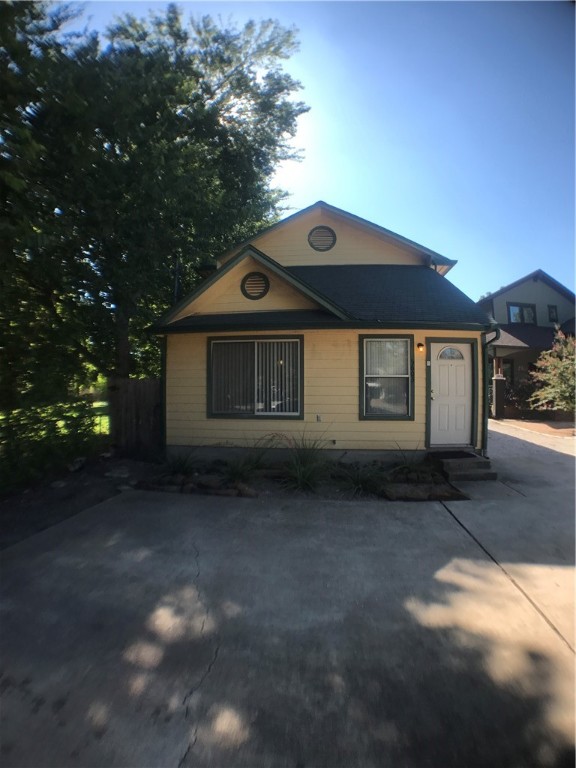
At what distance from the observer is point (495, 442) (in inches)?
436

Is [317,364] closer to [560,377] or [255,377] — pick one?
[255,377]

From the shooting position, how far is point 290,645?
9.04ft

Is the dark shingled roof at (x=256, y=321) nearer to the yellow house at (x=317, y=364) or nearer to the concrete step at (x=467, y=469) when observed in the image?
the yellow house at (x=317, y=364)

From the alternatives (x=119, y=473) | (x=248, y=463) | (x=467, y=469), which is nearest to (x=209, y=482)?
(x=248, y=463)

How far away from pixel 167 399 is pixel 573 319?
22.1 meters

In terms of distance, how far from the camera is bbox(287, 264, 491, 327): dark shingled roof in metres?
8.05

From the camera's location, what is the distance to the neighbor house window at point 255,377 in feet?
27.4

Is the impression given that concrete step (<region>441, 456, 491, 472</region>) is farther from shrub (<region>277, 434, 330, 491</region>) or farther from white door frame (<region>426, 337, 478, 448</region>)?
shrub (<region>277, 434, 330, 491</region>)

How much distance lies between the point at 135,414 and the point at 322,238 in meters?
6.80

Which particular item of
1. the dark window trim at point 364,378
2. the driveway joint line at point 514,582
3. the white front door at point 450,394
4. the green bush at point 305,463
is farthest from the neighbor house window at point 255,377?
the driveway joint line at point 514,582

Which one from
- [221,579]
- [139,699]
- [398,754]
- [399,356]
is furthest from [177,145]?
[398,754]

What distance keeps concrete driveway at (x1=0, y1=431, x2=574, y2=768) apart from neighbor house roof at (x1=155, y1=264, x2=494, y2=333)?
4169mm

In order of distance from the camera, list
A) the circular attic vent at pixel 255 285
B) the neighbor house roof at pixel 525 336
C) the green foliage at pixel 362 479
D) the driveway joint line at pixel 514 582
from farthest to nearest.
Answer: the neighbor house roof at pixel 525 336, the circular attic vent at pixel 255 285, the green foliage at pixel 362 479, the driveway joint line at pixel 514 582

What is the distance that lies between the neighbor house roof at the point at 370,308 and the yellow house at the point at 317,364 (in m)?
0.03
